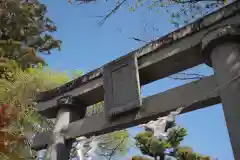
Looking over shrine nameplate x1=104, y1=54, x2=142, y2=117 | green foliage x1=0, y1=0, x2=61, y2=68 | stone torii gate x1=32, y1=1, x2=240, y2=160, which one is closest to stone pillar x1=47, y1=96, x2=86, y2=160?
stone torii gate x1=32, y1=1, x2=240, y2=160

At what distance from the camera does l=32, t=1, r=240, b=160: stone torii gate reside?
3.66m

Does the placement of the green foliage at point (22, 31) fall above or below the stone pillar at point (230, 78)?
above

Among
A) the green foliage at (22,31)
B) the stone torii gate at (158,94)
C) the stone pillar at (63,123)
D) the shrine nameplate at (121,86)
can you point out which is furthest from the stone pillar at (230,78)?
the green foliage at (22,31)

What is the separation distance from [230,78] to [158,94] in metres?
1.14

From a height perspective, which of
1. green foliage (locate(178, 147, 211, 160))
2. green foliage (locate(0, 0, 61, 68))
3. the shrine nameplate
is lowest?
green foliage (locate(178, 147, 211, 160))

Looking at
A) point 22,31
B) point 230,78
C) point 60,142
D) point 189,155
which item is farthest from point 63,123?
point 189,155

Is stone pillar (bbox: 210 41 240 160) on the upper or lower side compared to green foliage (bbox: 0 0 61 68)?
lower

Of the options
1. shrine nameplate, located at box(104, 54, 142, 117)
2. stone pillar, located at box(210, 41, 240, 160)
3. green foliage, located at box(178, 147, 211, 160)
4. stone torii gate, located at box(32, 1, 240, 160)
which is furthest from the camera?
green foliage, located at box(178, 147, 211, 160)

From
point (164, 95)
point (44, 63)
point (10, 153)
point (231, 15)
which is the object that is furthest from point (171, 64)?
point (44, 63)

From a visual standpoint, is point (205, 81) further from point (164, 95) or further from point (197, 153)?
point (197, 153)

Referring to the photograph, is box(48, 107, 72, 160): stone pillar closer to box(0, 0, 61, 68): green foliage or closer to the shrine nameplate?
the shrine nameplate

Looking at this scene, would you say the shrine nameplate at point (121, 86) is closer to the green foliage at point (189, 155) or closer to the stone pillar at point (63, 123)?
the stone pillar at point (63, 123)

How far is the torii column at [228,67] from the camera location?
3.19m

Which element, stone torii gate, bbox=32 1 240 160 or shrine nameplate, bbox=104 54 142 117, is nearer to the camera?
stone torii gate, bbox=32 1 240 160
